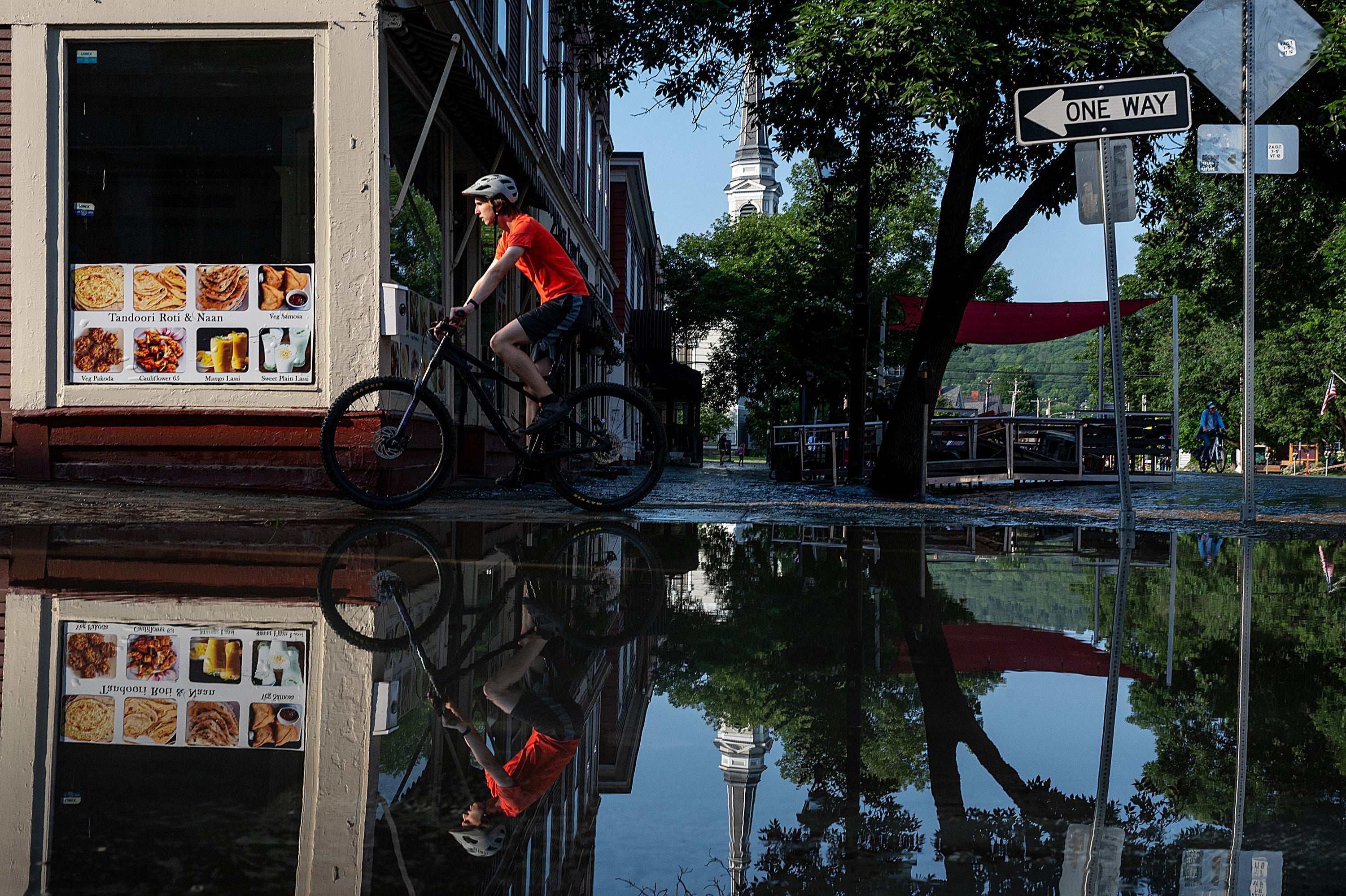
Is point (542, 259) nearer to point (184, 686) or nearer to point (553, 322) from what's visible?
point (553, 322)

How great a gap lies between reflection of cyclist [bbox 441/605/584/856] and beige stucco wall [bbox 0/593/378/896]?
0.52ft

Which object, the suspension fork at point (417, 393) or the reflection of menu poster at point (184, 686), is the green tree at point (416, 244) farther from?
A: the reflection of menu poster at point (184, 686)

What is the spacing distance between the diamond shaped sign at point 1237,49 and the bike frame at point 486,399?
4613mm

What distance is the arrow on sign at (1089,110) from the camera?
6328 mm

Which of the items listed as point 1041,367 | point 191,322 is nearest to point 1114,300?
point 191,322

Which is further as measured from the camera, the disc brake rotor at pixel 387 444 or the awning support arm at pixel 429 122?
the awning support arm at pixel 429 122

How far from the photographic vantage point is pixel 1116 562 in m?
4.95

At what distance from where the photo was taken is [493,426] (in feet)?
22.4

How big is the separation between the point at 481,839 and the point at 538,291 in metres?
5.23

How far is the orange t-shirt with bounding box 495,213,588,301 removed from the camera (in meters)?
6.50

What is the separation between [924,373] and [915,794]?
10.8 m

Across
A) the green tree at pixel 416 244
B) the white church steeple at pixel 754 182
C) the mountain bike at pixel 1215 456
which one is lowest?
the mountain bike at pixel 1215 456

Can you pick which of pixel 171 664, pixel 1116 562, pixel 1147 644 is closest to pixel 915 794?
pixel 1147 644

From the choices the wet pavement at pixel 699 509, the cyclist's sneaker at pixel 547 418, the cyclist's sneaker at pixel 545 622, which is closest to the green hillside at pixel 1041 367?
the wet pavement at pixel 699 509
